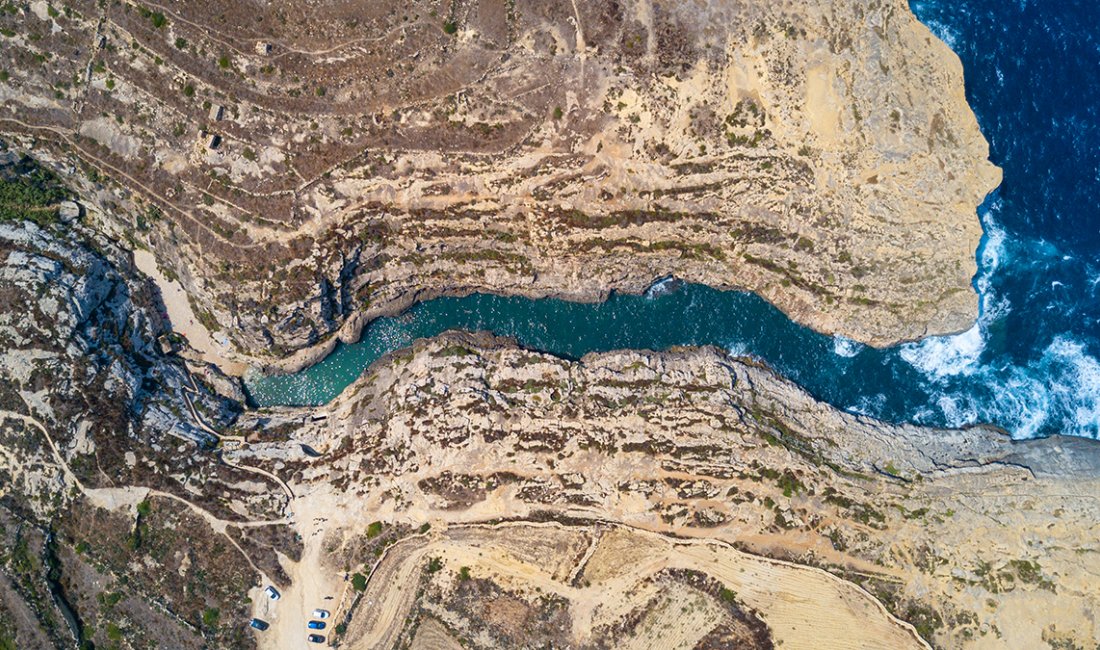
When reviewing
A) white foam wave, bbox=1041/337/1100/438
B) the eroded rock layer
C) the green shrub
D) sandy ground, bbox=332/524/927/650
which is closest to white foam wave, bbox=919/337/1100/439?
white foam wave, bbox=1041/337/1100/438

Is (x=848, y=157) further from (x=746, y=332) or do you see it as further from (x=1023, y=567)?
(x=1023, y=567)

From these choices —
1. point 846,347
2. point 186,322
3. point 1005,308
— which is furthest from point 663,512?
point 186,322

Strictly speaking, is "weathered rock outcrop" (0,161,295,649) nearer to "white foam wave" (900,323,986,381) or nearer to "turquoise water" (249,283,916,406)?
"turquoise water" (249,283,916,406)

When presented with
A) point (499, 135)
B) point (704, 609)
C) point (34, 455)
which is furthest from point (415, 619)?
point (499, 135)

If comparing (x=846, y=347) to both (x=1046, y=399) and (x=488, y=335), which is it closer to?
(x=1046, y=399)

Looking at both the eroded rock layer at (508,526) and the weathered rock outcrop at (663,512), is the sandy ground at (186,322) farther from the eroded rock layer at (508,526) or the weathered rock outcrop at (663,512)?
the weathered rock outcrop at (663,512)
